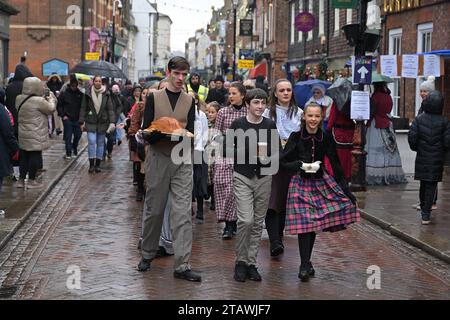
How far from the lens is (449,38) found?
1997cm

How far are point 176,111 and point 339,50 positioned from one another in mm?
24222

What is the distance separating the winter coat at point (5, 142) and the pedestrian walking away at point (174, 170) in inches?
138

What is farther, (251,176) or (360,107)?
(360,107)

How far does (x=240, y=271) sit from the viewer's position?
7.45m

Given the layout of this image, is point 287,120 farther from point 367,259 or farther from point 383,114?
point 383,114

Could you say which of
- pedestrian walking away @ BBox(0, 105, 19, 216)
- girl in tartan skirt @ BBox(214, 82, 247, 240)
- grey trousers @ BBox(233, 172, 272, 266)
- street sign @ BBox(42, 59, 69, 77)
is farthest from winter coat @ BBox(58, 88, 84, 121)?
street sign @ BBox(42, 59, 69, 77)

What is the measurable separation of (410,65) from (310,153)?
10450 mm

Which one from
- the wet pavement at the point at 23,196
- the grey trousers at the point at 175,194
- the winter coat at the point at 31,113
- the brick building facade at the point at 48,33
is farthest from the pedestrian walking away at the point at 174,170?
the brick building facade at the point at 48,33

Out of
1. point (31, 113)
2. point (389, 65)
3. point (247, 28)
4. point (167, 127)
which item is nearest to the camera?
point (167, 127)

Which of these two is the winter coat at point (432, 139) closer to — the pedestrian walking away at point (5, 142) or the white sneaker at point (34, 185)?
the pedestrian walking away at point (5, 142)

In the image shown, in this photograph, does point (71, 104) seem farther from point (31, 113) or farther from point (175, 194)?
point (175, 194)

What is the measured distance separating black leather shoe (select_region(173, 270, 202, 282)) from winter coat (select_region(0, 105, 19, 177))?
13.2 feet

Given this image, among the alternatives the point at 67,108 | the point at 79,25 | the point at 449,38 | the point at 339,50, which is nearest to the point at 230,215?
the point at 67,108

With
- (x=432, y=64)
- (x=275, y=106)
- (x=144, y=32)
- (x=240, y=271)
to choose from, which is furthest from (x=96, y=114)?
(x=144, y=32)
